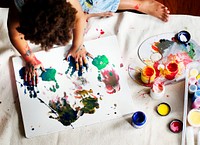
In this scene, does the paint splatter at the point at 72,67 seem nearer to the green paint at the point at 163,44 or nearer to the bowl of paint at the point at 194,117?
the green paint at the point at 163,44

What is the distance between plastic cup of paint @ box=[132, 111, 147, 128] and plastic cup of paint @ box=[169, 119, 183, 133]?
87mm

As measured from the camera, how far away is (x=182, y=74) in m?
1.39

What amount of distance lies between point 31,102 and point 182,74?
52 cm

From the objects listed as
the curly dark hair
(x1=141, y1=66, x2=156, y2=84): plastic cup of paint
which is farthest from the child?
(x1=141, y1=66, x2=156, y2=84): plastic cup of paint

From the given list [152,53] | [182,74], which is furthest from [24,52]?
[182,74]

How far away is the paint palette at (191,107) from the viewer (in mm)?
1276

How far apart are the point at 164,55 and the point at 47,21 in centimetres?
48

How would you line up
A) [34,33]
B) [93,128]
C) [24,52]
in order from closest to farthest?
[34,33] → [93,128] → [24,52]

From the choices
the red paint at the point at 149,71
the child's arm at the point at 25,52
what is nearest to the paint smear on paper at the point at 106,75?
the red paint at the point at 149,71

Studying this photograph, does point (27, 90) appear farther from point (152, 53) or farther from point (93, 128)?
point (152, 53)

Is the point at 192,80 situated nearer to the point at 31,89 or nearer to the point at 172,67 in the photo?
the point at 172,67

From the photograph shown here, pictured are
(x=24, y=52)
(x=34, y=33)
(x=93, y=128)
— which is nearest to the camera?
(x=34, y=33)

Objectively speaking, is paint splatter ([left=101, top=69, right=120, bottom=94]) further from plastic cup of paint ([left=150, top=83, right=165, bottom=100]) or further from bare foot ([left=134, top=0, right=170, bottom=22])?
bare foot ([left=134, top=0, right=170, bottom=22])

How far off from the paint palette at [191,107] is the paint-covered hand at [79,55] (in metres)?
0.35
